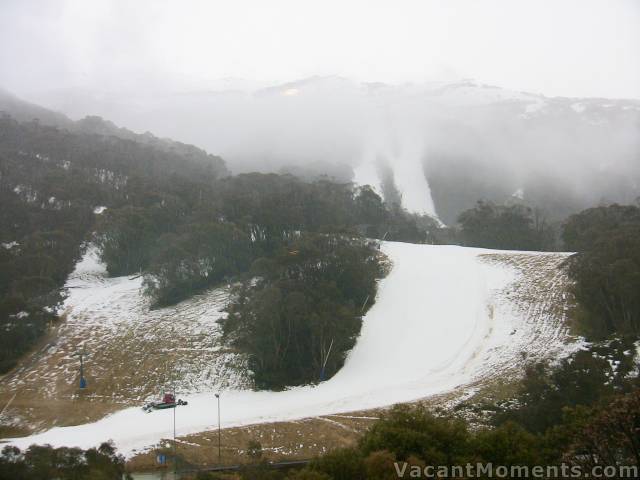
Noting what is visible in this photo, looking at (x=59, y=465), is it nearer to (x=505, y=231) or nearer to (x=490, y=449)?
(x=490, y=449)

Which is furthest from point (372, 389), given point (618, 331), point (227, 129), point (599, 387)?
point (227, 129)

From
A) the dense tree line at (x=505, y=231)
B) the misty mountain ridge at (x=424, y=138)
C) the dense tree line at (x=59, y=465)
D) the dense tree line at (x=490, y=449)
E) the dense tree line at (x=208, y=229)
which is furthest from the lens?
the misty mountain ridge at (x=424, y=138)

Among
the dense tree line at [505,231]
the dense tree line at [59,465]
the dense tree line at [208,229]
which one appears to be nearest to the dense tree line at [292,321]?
the dense tree line at [208,229]

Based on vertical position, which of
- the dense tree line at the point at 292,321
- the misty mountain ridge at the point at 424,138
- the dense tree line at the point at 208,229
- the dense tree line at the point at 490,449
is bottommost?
the dense tree line at the point at 490,449

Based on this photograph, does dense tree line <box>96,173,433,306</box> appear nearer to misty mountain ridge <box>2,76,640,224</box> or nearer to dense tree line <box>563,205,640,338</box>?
dense tree line <box>563,205,640,338</box>

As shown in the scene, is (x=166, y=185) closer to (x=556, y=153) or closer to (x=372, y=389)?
(x=372, y=389)

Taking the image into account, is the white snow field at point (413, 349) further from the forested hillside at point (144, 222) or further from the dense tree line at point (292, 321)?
the forested hillside at point (144, 222)

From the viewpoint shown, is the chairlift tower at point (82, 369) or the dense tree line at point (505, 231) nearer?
the chairlift tower at point (82, 369)
